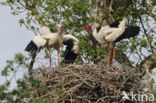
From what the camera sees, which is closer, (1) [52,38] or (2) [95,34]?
(1) [52,38]

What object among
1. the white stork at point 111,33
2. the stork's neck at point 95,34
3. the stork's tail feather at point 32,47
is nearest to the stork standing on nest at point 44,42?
the stork's tail feather at point 32,47

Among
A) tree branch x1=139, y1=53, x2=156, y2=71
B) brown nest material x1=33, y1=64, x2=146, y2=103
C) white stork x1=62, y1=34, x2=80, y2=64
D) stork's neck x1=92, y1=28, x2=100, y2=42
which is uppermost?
stork's neck x1=92, y1=28, x2=100, y2=42

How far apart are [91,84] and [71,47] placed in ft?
8.92

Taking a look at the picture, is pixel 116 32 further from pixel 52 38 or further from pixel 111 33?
pixel 52 38

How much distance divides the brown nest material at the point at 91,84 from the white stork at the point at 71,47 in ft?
6.92

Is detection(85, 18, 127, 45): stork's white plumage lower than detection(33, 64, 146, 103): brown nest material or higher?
higher

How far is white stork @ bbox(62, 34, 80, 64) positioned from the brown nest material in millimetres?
2109

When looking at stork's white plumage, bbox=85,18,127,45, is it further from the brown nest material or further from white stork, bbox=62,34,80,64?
the brown nest material

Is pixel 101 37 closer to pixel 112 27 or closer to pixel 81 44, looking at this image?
pixel 112 27

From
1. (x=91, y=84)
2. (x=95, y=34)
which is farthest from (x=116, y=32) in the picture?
(x=91, y=84)

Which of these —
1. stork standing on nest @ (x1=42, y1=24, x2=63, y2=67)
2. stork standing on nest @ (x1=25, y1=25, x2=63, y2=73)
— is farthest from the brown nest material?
stork standing on nest @ (x1=42, y1=24, x2=63, y2=67)

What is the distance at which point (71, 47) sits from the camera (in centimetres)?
1132

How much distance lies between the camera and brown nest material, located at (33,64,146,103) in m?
8.67

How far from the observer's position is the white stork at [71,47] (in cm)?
1120
